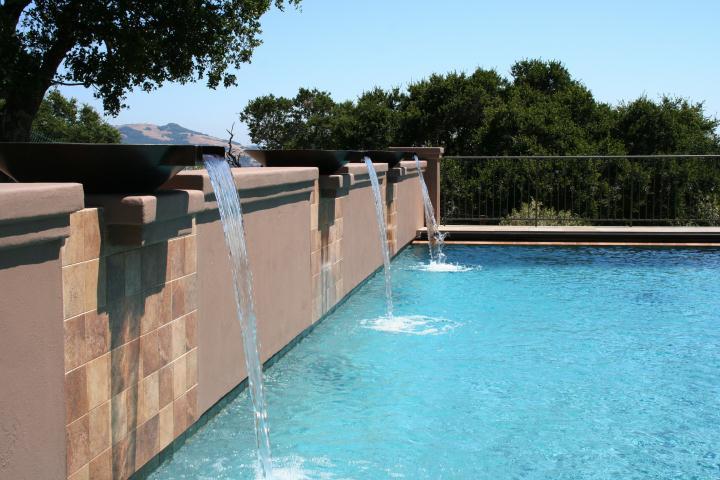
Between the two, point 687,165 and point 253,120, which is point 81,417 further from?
point 253,120

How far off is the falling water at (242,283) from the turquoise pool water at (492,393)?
92 mm

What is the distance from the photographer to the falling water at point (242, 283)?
16.4 ft

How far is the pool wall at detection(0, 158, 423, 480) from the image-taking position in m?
3.00

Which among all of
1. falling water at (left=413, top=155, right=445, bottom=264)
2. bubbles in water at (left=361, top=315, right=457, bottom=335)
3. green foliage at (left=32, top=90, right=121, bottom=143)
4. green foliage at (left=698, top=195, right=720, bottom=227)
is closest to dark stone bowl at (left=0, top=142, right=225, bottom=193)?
bubbles in water at (left=361, top=315, right=457, bottom=335)

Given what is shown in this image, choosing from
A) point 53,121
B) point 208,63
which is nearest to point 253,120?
point 53,121

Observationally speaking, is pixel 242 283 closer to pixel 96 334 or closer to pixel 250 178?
pixel 250 178

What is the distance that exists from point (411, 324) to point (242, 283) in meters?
3.07

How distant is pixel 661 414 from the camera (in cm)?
577

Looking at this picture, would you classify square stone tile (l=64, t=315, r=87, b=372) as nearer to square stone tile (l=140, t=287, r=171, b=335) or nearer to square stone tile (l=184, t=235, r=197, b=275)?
square stone tile (l=140, t=287, r=171, b=335)

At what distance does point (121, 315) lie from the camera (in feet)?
13.1

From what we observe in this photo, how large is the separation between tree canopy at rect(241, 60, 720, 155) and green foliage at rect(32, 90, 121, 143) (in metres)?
39.7

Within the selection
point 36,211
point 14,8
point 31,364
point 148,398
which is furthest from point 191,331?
point 14,8

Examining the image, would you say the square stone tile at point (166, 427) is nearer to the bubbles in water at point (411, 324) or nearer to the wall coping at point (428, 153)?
the bubbles in water at point (411, 324)

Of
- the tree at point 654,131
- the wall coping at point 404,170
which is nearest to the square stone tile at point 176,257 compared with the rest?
the wall coping at point 404,170
